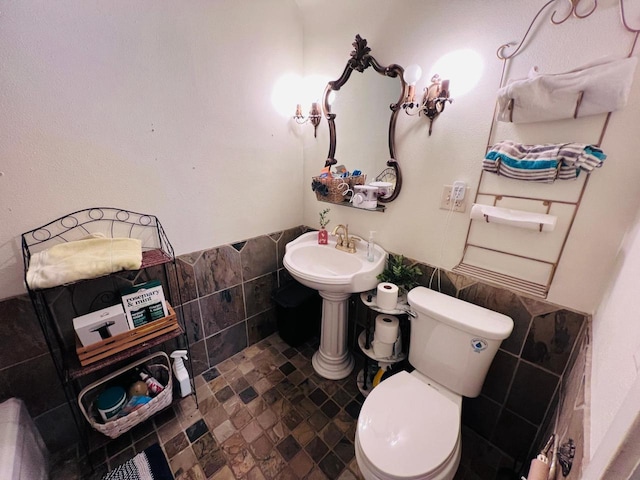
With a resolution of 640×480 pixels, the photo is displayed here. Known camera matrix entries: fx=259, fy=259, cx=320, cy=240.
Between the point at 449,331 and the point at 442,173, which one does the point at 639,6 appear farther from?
the point at 449,331

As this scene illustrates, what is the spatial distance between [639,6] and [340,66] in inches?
46.1

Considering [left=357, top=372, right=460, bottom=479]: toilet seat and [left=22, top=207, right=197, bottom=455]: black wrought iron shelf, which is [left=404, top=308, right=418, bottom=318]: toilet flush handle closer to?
[left=357, top=372, right=460, bottom=479]: toilet seat

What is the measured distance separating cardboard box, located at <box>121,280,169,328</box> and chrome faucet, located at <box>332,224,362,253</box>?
40.0 inches

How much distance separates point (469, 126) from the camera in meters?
1.13

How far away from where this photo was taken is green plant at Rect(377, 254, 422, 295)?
141 cm

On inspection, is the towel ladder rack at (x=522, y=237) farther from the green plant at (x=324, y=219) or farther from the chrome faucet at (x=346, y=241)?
the green plant at (x=324, y=219)

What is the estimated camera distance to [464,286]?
1277 millimetres

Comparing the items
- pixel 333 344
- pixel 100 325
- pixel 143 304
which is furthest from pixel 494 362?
pixel 100 325

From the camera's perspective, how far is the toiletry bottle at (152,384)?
1319 millimetres

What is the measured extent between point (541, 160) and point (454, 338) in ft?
2.54

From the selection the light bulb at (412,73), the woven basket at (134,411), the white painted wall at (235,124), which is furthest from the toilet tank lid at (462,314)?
the woven basket at (134,411)

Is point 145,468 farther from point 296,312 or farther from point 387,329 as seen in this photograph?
point 387,329

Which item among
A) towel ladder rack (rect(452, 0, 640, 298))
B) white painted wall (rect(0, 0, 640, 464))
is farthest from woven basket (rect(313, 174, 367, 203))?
towel ladder rack (rect(452, 0, 640, 298))

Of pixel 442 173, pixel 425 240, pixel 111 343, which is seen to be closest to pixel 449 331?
pixel 425 240
